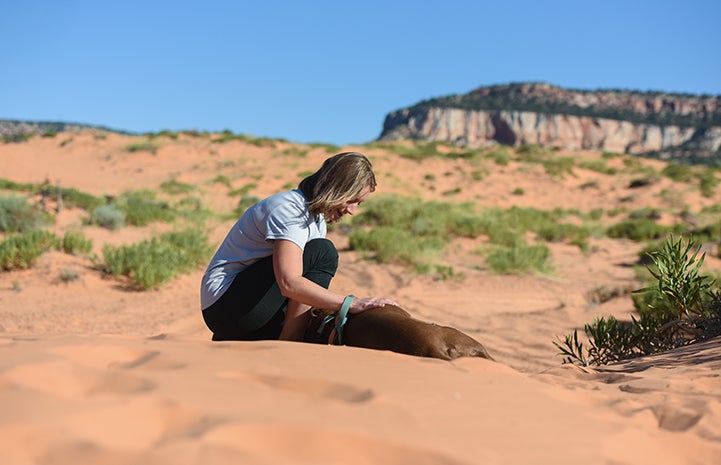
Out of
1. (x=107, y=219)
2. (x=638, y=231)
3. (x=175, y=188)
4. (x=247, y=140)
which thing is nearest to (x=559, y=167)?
(x=638, y=231)

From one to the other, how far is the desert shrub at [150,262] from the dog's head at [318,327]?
4.42m

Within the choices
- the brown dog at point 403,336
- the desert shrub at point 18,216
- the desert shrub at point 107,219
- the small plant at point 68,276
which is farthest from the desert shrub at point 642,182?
the brown dog at point 403,336

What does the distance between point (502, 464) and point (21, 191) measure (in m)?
16.6

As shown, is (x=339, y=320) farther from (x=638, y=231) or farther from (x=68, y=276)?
(x=638, y=231)

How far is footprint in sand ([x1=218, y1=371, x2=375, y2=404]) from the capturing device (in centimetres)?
192

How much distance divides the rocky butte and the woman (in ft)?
224

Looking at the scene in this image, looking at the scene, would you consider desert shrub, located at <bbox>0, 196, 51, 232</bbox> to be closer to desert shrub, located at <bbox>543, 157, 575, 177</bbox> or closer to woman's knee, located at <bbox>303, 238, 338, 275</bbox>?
woman's knee, located at <bbox>303, 238, 338, 275</bbox>

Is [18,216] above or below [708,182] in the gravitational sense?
below

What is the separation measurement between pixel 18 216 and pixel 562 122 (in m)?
74.0

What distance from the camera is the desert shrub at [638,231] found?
1467 cm

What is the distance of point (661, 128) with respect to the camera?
7394 cm

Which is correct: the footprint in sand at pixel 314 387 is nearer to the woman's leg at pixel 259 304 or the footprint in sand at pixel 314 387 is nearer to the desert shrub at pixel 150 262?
the woman's leg at pixel 259 304

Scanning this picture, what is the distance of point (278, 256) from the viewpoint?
2.94 metres

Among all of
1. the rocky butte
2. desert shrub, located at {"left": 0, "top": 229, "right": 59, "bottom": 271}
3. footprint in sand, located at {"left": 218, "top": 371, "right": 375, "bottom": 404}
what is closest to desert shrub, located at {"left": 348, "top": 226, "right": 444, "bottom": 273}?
desert shrub, located at {"left": 0, "top": 229, "right": 59, "bottom": 271}
